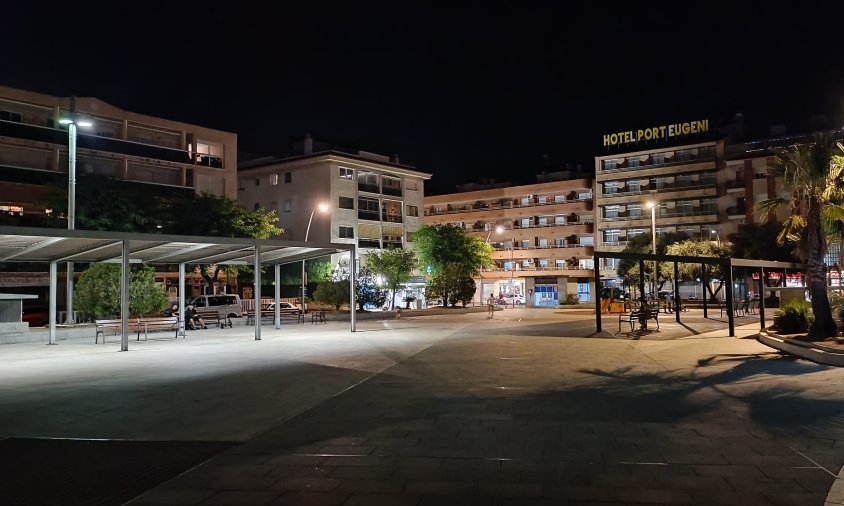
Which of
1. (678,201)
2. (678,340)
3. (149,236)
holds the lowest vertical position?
(678,340)

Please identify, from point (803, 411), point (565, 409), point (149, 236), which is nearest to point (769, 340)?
point (803, 411)

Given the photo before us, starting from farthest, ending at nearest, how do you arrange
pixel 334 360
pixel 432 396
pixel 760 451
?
pixel 334 360 < pixel 432 396 < pixel 760 451

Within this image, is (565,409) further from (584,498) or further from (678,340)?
(678,340)

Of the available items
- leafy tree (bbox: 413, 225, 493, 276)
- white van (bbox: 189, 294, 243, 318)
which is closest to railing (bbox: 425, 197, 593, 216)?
leafy tree (bbox: 413, 225, 493, 276)

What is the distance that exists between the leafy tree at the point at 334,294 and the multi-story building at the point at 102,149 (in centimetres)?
1650

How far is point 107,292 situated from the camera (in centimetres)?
2577

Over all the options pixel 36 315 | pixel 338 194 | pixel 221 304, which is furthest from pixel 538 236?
pixel 36 315

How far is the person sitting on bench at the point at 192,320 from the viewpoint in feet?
88.2

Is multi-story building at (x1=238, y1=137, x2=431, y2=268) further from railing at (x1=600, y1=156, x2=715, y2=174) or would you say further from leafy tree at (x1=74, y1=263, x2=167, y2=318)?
leafy tree at (x1=74, y1=263, x2=167, y2=318)

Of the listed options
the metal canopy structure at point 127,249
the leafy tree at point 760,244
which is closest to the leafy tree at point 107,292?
the metal canopy structure at point 127,249

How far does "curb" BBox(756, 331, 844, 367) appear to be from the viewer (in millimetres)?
13602

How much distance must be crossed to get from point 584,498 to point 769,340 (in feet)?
49.7

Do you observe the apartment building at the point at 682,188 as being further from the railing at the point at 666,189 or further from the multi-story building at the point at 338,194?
the multi-story building at the point at 338,194

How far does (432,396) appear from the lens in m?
10.7
